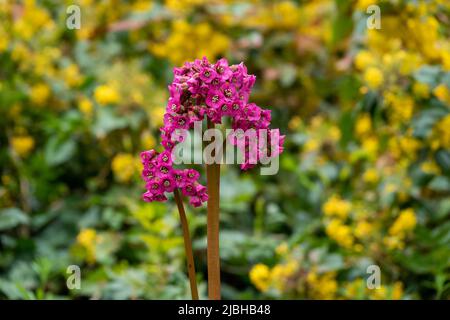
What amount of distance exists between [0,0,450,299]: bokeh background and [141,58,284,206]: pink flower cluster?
0.63m

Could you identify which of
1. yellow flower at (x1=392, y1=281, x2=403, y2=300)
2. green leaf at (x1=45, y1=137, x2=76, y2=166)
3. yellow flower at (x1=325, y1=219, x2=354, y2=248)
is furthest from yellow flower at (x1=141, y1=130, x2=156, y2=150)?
yellow flower at (x1=392, y1=281, x2=403, y2=300)

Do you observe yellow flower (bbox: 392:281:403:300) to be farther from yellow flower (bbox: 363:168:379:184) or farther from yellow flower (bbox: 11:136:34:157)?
yellow flower (bbox: 11:136:34:157)

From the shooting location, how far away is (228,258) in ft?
8.08

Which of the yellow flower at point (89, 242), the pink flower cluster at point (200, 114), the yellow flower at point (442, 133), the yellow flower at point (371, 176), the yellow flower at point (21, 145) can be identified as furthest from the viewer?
the yellow flower at point (21, 145)

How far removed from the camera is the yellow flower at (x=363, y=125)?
2805 millimetres

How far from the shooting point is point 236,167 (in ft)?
10.2

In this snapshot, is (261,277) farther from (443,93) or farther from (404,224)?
(443,93)

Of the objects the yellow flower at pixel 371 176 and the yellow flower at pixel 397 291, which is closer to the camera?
the yellow flower at pixel 397 291

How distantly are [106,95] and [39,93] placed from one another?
405 mm

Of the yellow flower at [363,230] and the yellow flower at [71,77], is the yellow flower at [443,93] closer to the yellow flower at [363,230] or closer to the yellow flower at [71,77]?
the yellow flower at [363,230]

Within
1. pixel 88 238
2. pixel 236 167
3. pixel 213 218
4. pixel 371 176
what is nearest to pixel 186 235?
pixel 213 218

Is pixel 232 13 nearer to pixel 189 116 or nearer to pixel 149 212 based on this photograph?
pixel 149 212

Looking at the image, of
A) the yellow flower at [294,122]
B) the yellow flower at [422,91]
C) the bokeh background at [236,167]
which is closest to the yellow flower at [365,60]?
the bokeh background at [236,167]

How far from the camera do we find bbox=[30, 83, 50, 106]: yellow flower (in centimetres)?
305
